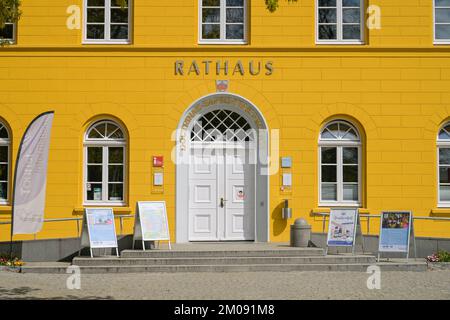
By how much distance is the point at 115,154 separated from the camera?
1883 centimetres

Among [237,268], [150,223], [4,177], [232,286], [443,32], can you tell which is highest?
[443,32]

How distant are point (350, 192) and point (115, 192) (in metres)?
5.76

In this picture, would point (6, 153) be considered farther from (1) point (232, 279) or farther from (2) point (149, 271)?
(1) point (232, 279)

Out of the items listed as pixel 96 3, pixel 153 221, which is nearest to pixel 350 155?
pixel 153 221

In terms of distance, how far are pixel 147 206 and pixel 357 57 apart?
21.5ft

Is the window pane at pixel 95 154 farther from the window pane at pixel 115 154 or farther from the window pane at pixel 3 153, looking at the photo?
the window pane at pixel 3 153

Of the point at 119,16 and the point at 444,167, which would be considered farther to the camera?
the point at 119,16

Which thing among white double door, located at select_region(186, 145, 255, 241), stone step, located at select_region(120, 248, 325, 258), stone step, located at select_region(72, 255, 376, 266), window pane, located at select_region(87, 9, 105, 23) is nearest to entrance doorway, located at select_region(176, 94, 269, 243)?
white double door, located at select_region(186, 145, 255, 241)

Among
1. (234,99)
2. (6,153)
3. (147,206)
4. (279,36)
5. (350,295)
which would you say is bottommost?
(350,295)

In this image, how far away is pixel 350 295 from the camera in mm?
12102

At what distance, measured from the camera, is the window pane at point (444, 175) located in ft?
61.5

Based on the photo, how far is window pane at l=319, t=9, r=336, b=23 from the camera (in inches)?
747

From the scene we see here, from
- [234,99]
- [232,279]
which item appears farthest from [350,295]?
[234,99]

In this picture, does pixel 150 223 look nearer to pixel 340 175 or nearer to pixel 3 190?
pixel 3 190
